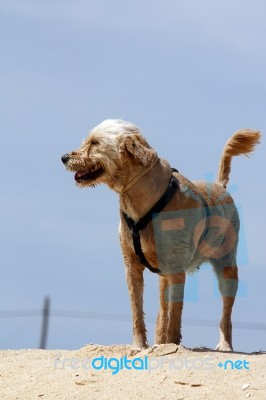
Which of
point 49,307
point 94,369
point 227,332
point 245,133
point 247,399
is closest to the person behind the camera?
point 247,399

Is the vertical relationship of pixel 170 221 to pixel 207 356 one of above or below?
above

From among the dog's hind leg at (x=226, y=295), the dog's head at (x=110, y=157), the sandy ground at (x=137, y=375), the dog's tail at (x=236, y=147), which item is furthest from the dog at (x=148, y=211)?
the dog's tail at (x=236, y=147)

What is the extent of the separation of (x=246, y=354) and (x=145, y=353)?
1.27 meters

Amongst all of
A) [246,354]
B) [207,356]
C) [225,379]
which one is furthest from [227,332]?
[225,379]

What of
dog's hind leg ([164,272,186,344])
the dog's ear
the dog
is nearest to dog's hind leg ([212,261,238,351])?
the dog

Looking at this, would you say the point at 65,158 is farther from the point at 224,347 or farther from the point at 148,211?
the point at 224,347

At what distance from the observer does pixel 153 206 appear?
10188 millimetres

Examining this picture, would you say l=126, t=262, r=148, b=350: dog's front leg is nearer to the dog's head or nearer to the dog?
the dog

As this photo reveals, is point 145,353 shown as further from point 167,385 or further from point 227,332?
point 227,332

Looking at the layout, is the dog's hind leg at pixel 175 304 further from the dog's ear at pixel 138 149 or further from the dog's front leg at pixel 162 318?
the dog's ear at pixel 138 149

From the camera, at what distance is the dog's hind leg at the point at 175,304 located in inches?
398

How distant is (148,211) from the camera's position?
10180mm

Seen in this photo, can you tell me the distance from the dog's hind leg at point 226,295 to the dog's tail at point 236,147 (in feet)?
3.96

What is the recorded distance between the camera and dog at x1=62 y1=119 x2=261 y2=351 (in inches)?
390
